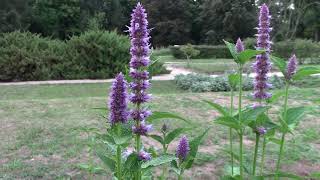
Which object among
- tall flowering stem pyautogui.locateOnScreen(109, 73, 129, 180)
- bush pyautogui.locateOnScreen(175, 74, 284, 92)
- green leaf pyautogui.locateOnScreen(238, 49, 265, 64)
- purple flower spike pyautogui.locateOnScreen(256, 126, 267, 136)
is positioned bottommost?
bush pyautogui.locateOnScreen(175, 74, 284, 92)

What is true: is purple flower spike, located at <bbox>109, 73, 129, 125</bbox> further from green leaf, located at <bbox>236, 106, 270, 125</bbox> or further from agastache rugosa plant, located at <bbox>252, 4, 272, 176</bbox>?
agastache rugosa plant, located at <bbox>252, 4, 272, 176</bbox>

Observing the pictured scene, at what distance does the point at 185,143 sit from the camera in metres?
2.35

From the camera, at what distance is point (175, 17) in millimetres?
54188

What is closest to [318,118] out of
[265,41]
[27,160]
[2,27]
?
[27,160]

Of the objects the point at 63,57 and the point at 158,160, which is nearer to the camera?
the point at 158,160

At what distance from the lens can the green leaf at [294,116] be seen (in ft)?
7.91

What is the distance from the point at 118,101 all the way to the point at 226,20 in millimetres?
50706

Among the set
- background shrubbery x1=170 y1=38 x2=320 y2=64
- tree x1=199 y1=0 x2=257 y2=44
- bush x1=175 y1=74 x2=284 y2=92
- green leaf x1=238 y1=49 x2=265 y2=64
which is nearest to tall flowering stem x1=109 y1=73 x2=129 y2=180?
green leaf x1=238 y1=49 x2=265 y2=64

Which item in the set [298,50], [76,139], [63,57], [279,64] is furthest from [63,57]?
[298,50]

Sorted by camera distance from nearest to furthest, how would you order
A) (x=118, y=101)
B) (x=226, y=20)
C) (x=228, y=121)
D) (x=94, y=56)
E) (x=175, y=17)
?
(x=118, y=101)
(x=228, y=121)
(x=94, y=56)
(x=226, y=20)
(x=175, y=17)

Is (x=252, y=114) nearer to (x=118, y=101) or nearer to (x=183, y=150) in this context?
(x=183, y=150)

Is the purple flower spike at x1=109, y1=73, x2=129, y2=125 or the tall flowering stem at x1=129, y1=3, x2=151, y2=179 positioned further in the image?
the tall flowering stem at x1=129, y1=3, x2=151, y2=179

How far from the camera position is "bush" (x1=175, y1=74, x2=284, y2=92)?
13272 mm

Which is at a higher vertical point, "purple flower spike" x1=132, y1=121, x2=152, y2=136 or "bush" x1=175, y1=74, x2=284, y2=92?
"purple flower spike" x1=132, y1=121, x2=152, y2=136
